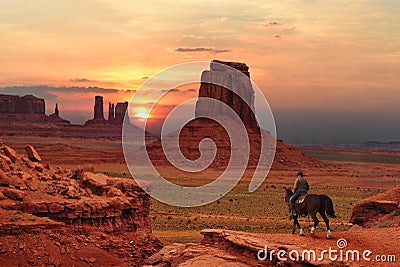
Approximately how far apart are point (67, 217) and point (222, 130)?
89575 mm

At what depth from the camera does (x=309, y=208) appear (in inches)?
593

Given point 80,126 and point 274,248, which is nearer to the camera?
point 274,248

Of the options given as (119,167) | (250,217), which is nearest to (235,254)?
(250,217)

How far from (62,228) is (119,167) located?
8046 centimetres

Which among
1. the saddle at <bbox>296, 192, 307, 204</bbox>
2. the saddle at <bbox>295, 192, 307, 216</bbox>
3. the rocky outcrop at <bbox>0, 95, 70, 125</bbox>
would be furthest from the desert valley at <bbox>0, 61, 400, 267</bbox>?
the rocky outcrop at <bbox>0, 95, 70, 125</bbox>

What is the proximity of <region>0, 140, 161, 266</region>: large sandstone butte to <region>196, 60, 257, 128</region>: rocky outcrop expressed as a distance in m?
91.8

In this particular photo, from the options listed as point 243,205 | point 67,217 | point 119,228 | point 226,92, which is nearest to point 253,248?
point 67,217

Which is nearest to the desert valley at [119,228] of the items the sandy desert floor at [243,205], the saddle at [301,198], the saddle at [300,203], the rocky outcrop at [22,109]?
the sandy desert floor at [243,205]

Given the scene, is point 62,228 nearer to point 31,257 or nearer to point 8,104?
point 31,257

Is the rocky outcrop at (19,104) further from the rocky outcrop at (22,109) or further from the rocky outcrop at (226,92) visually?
the rocky outcrop at (226,92)

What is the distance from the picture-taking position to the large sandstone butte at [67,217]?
52.6 ft

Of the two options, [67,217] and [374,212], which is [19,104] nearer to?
[374,212]

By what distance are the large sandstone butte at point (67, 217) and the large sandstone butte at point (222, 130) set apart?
71.4 metres

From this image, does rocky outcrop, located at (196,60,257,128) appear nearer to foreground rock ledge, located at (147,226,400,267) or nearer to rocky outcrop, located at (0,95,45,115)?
rocky outcrop, located at (0,95,45,115)
